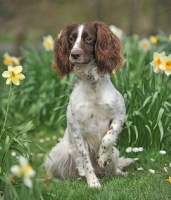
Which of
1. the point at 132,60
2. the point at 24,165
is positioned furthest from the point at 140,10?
the point at 24,165

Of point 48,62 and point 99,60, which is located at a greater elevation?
point 99,60

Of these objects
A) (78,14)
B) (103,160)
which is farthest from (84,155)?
(78,14)

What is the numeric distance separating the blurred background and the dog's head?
8206 mm

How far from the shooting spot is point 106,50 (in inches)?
171

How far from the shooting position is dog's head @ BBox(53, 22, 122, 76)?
4246 millimetres

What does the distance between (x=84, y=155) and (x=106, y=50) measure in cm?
89

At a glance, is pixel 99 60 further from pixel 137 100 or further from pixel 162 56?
pixel 137 100

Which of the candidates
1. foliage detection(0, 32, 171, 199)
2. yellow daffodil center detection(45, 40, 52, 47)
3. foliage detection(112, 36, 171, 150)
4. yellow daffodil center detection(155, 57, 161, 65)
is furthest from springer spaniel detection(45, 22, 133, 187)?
yellow daffodil center detection(45, 40, 52, 47)

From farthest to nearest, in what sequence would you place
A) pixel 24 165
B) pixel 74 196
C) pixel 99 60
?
1. pixel 99 60
2. pixel 74 196
3. pixel 24 165

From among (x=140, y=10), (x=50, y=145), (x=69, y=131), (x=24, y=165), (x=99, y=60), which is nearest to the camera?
(x=24, y=165)

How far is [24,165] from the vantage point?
2.42m

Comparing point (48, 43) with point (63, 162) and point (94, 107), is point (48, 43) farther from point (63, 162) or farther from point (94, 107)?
point (94, 107)

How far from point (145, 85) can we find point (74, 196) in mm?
1744

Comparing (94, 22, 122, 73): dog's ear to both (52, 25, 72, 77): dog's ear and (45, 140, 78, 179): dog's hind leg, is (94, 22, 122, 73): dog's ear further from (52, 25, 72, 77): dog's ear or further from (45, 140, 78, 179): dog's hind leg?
(45, 140, 78, 179): dog's hind leg
